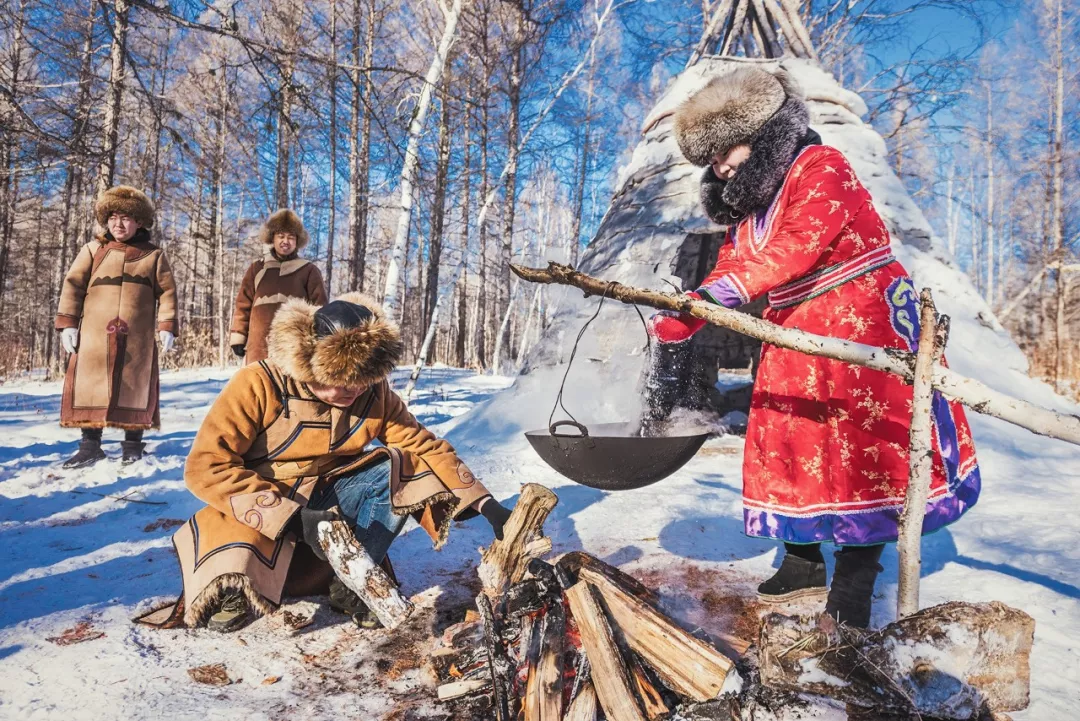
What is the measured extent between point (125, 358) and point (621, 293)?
4.01 meters

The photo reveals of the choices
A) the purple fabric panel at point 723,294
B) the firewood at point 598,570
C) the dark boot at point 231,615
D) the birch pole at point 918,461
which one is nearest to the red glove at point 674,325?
the purple fabric panel at point 723,294

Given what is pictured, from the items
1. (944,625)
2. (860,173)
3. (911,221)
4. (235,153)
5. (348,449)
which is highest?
(235,153)

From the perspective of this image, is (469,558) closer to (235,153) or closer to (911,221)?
(911,221)

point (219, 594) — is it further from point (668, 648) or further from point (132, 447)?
point (132, 447)

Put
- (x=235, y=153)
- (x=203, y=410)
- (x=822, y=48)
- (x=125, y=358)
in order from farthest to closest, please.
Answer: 1. (x=235, y=153)
2. (x=822, y=48)
3. (x=203, y=410)
4. (x=125, y=358)

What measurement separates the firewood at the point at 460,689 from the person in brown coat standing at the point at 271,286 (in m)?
3.45

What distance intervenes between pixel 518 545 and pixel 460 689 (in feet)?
1.44

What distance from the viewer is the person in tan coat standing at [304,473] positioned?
1.87 meters

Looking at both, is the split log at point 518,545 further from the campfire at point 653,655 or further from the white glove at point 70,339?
the white glove at point 70,339

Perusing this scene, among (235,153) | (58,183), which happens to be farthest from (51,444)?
(235,153)

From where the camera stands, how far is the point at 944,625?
4.25ft

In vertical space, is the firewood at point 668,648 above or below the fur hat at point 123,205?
below

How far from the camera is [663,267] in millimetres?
5656

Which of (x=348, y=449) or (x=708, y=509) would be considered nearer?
(x=348, y=449)
